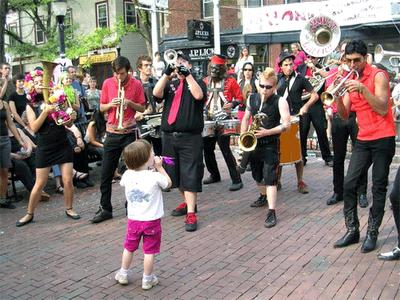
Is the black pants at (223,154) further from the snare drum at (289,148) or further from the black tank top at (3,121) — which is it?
the black tank top at (3,121)

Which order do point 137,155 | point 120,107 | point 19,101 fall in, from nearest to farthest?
point 137,155 → point 120,107 → point 19,101

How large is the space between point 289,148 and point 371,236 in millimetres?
2428

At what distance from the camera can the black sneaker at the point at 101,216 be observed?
6.48 m

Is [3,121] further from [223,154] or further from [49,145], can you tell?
[223,154]

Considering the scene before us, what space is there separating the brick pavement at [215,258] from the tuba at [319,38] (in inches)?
89.1

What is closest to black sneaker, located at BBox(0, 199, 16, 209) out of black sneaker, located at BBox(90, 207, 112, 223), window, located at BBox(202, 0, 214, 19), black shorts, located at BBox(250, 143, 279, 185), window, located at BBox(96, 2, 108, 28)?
black sneaker, located at BBox(90, 207, 112, 223)

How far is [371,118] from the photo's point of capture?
4879 mm

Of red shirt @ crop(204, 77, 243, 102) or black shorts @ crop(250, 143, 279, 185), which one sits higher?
red shirt @ crop(204, 77, 243, 102)

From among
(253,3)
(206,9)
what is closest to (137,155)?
(253,3)

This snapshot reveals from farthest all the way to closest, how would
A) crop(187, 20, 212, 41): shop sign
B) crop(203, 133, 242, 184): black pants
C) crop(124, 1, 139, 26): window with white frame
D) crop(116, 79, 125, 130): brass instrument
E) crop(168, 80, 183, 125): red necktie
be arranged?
1. crop(124, 1, 139, 26): window with white frame
2. crop(187, 20, 212, 41): shop sign
3. crop(203, 133, 242, 184): black pants
4. crop(116, 79, 125, 130): brass instrument
5. crop(168, 80, 183, 125): red necktie

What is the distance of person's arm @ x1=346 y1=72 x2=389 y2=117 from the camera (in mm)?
4605

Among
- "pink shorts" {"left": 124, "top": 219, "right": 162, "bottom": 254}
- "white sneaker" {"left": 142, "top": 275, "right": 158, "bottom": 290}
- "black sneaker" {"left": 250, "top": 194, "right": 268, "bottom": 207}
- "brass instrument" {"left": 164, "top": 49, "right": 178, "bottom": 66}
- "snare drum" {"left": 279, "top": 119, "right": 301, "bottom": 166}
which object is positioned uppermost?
"brass instrument" {"left": 164, "top": 49, "right": 178, "bottom": 66}

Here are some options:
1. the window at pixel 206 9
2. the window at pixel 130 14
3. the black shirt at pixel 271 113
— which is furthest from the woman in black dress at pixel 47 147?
the window at pixel 130 14

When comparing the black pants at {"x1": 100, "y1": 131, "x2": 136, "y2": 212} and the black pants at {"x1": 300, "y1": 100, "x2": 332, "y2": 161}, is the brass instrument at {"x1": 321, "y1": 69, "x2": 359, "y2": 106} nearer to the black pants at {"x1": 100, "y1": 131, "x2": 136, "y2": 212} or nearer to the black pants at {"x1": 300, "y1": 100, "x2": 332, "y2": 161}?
the black pants at {"x1": 100, "y1": 131, "x2": 136, "y2": 212}
